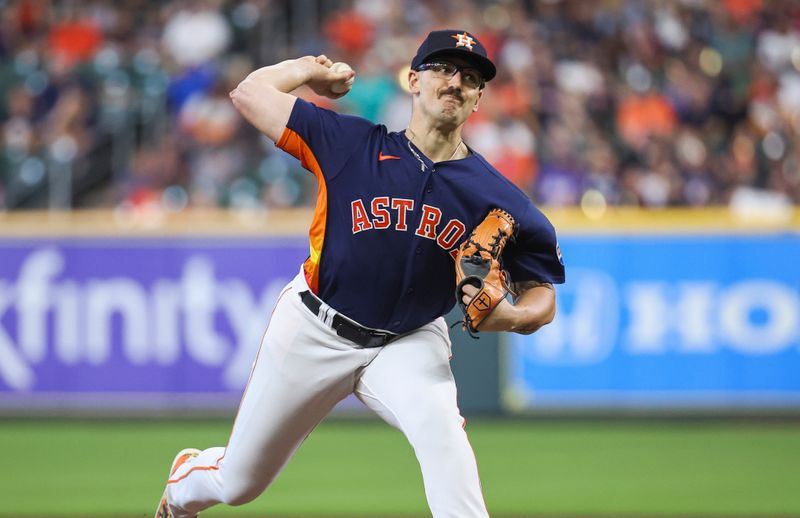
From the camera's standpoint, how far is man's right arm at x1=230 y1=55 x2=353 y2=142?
16.8 feet

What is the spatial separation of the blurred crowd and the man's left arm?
7.40 m

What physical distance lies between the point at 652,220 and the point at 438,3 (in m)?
4.57

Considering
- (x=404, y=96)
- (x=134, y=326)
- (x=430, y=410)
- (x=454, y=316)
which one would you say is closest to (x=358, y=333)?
(x=430, y=410)

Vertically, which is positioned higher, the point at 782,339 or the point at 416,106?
the point at 416,106

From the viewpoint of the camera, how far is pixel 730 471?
9109 mm

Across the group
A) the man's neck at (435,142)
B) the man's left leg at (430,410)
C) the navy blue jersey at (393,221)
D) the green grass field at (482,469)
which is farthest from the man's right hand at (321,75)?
the green grass field at (482,469)

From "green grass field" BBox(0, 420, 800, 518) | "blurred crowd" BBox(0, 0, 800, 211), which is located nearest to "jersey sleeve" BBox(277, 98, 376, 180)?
"green grass field" BBox(0, 420, 800, 518)

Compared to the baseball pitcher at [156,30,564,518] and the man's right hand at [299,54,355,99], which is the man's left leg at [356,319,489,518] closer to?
the baseball pitcher at [156,30,564,518]

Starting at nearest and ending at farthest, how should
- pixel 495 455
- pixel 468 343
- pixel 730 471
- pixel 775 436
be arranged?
1. pixel 730 471
2. pixel 495 455
3. pixel 775 436
4. pixel 468 343

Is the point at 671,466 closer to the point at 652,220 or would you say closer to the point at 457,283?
the point at 652,220

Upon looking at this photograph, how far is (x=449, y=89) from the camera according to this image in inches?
197

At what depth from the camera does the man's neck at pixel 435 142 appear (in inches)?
203

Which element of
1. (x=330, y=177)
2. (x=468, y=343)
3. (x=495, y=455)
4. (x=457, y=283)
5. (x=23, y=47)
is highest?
(x=23, y=47)

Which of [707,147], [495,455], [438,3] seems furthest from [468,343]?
[438,3]
